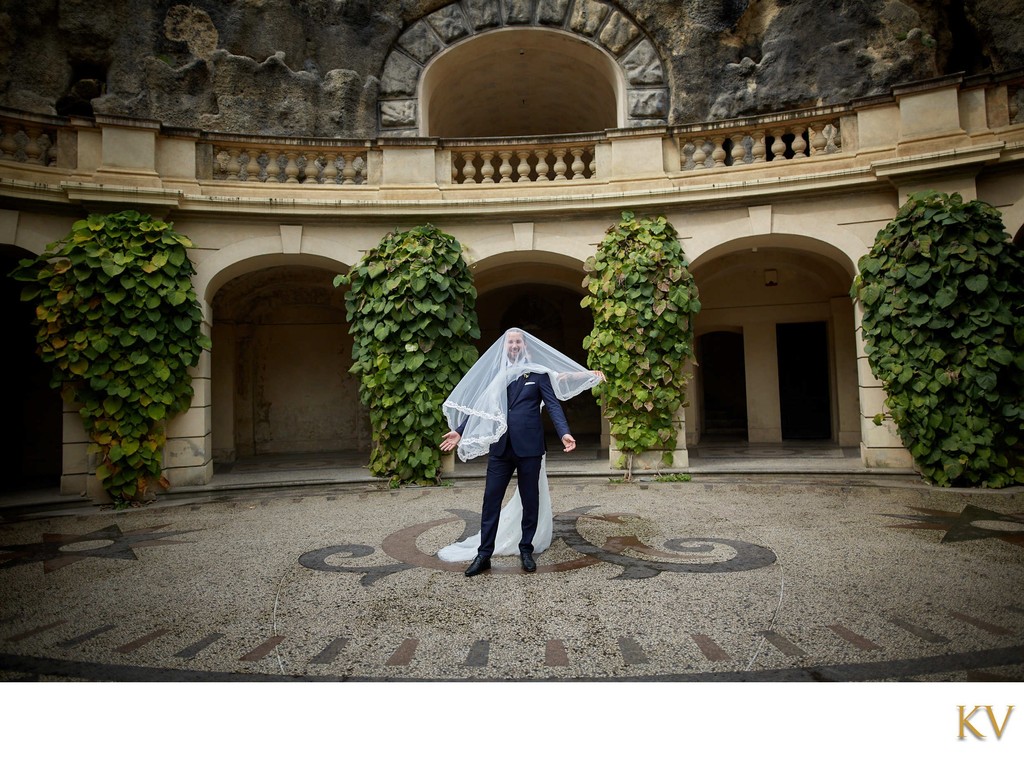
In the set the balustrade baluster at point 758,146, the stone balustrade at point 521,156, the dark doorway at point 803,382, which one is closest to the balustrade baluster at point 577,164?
the stone balustrade at point 521,156

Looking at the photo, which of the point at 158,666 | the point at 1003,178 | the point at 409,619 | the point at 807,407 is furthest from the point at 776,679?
the point at 807,407

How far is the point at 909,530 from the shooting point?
4.66 metres

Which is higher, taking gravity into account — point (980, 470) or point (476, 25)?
point (476, 25)

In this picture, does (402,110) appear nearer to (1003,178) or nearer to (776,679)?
(1003,178)

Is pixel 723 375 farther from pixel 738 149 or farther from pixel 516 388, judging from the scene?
pixel 516 388

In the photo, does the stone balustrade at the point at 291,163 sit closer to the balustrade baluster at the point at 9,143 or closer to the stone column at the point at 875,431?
the balustrade baluster at the point at 9,143

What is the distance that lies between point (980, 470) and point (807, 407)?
5456mm

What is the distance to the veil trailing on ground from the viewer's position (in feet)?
13.1

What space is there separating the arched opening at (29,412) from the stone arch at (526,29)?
24.4 feet

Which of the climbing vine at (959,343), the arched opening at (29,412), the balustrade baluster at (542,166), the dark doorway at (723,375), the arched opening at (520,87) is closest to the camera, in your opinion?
the climbing vine at (959,343)

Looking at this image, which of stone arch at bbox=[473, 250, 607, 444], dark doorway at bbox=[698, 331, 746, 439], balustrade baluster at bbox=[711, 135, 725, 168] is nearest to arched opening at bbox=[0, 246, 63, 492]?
stone arch at bbox=[473, 250, 607, 444]

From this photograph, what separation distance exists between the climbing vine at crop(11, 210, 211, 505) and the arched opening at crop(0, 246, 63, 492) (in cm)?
402

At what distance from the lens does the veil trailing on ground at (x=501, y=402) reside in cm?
398
